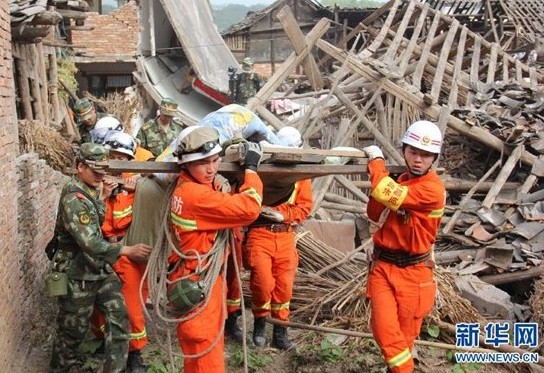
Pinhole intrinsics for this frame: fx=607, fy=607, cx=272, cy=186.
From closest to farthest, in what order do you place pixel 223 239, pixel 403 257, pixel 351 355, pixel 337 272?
pixel 223 239
pixel 403 257
pixel 351 355
pixel 337 272

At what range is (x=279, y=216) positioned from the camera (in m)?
5.55

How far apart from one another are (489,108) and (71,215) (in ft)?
27.2

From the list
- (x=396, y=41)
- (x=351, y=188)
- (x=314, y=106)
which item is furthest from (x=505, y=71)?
(x=351, y=188)

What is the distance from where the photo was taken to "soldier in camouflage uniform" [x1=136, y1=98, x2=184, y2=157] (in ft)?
23.5

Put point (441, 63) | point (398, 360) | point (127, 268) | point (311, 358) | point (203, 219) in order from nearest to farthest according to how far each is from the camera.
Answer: point (203, 219) → point (398, 360) → point (127, 268) → point (311, 358) → point (441, 63)

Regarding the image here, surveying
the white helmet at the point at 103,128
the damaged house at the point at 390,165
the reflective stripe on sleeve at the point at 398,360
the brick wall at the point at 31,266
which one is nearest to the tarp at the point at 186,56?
the damaged house at the point at 390,165

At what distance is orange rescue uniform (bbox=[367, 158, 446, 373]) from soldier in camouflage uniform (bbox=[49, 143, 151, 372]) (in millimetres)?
1836

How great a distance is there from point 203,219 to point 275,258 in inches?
67.9

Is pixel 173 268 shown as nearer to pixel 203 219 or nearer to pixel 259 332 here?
pixel 203 219

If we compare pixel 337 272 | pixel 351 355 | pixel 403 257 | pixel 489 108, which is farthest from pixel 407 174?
pixel 489 108

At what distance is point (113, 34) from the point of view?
50.2ft

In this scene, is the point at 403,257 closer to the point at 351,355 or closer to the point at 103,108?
the point at 351,355

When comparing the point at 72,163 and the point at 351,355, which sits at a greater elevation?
the point at 72,163

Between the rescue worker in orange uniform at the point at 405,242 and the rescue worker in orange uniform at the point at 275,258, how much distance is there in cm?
109
